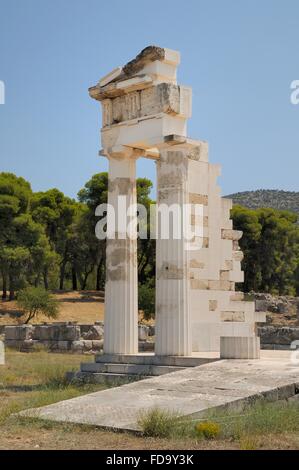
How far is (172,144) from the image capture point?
1454 centimetres

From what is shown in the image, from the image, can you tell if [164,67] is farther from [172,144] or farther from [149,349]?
[149,349]

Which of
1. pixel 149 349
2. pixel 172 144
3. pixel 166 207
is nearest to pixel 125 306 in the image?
pixel 166 207

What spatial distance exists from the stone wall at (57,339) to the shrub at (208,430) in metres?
17.8

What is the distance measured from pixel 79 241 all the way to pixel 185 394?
40.9m

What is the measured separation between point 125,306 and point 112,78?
17.4 ft

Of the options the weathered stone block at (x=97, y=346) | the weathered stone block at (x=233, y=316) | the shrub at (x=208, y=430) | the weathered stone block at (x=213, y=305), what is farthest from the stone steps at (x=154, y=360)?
the weathered stone block at (x=97, y=346)

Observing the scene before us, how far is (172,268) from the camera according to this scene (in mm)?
14445

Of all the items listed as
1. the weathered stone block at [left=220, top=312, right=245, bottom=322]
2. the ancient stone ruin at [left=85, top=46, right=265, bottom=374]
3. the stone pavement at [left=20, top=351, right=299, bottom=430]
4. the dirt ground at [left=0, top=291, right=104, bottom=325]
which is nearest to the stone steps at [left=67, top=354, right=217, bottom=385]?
the ancient stone ruin at [left=85, top=46, right=265, bottom=374]

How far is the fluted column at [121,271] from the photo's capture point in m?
15.1

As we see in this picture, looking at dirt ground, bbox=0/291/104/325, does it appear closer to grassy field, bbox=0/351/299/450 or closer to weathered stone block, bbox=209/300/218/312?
weathered stone block, bbox=209/300/218/312

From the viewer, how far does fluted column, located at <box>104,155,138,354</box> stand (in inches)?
596

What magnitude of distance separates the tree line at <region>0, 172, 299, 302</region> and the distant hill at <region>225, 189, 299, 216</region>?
19.9 m

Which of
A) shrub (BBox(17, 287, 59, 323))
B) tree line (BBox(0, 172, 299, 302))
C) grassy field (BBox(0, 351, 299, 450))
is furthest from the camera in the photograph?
tree line (BBox(0, 172, 299, 302))
